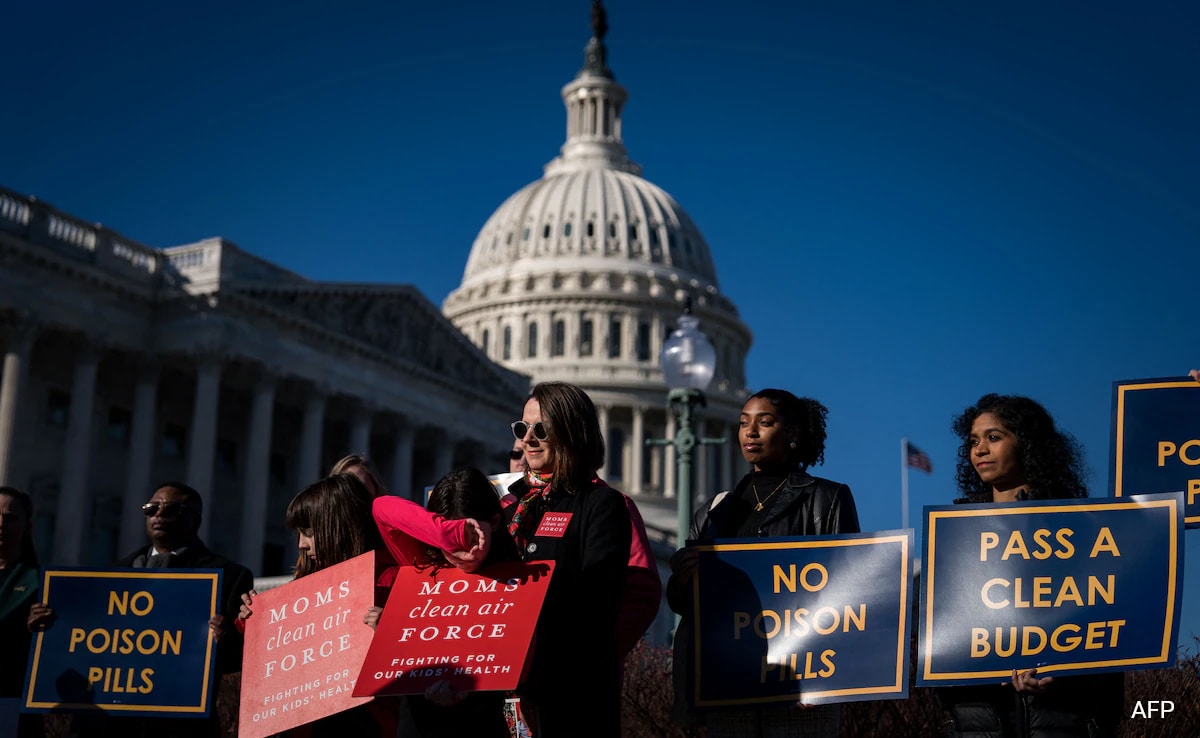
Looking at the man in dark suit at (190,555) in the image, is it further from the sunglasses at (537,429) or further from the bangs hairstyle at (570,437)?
the bangs hairstyle at (570,437)

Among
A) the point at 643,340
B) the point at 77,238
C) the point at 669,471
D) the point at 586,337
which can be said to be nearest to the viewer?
the point at 77,238

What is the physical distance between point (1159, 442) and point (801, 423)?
7.61 ft

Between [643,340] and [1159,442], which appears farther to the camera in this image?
[643,340]

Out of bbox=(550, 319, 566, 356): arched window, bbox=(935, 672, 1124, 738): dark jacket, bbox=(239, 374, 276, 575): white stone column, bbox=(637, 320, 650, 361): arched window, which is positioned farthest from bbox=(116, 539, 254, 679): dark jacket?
bbox=(637, 320, 650, 361): arched window

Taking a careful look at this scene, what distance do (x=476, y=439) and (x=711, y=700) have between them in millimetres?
53249

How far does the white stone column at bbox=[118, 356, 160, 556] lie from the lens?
43.8 meters

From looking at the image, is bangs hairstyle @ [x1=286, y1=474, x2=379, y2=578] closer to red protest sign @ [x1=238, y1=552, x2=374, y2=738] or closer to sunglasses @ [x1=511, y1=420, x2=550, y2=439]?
red protest sign @ [x1=238, y1=552, x2=374, y2=738]

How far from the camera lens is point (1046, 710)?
712cm

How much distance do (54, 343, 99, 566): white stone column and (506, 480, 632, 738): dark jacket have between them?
38.0 meters

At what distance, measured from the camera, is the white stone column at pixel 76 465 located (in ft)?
140

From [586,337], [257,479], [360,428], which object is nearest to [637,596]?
[257,479]

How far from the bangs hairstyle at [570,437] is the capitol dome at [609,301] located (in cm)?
9271

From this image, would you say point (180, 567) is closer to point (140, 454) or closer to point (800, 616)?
point (800, 616)

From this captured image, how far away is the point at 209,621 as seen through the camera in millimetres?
8836
